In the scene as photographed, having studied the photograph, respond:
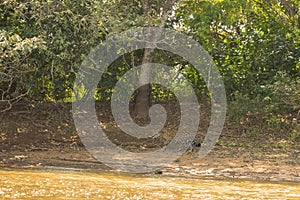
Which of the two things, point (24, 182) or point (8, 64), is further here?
point (8, 64)

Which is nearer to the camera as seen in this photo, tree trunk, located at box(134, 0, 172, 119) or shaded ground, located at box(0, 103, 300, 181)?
shaded ground, located at box(0, 103, 300, 181)

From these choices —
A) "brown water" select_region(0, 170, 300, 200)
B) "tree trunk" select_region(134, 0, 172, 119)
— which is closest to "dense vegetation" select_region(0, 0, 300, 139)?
"tree trunk" select_region(134, 0, 172, 119)

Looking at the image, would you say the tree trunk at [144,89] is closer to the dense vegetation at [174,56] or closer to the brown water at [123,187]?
the dense vegetation at [174,56]

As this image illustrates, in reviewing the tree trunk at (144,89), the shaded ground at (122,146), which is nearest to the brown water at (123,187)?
the shaded ground at (122,146)

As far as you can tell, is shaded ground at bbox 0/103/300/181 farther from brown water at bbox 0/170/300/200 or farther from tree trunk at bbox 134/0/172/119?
brown water at bbox 0/170/300/200

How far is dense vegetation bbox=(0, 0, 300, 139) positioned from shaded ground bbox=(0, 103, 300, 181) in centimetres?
32

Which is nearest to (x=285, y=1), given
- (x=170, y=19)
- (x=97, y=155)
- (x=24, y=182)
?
(x=170, y=19)

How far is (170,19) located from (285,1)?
2.56 meters

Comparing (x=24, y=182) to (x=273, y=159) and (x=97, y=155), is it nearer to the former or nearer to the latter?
(x=97, y=155)

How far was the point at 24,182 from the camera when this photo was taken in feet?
25.5

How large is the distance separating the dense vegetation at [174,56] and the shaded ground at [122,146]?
0.32m

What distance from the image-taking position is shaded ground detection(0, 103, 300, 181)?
9.30m

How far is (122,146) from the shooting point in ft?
35.8

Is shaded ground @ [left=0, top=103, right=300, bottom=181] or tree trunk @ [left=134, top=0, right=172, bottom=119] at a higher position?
tree trunk @ [left=134, top=0, right=172, bottom=119]
